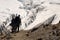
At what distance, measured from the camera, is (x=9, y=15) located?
1891 centimetres

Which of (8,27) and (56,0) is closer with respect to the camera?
(8,27)

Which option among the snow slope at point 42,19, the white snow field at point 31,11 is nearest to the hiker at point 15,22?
the white snow field at point 31,11

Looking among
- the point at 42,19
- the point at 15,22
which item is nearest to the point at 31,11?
the point at 42,19

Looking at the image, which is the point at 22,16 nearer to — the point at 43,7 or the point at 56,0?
the point at 43,7

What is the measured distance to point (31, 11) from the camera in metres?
20.1

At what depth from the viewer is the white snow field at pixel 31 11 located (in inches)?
701

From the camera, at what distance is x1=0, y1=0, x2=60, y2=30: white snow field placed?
17.8 m

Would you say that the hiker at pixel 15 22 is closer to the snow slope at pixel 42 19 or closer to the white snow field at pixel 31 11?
the white snow field at pixel 31 11

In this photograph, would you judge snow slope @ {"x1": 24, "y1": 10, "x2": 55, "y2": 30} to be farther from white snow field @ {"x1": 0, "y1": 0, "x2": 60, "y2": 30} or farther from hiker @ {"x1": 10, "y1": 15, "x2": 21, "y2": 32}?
hiker @ {"x1": 10, "y1": 15, "x2": 21, "y2": 32}

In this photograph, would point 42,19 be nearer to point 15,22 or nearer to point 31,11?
point 31,11

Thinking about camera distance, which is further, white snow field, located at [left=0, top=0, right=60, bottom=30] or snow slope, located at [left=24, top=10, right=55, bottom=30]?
white snow field, located at [left=0, top=0, right=60, bottom=30]

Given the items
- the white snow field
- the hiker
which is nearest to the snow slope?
the white snow field

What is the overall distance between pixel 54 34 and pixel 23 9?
7705mm

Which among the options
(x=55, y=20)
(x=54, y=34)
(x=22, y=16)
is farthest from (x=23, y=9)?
(x=54, y=34)
